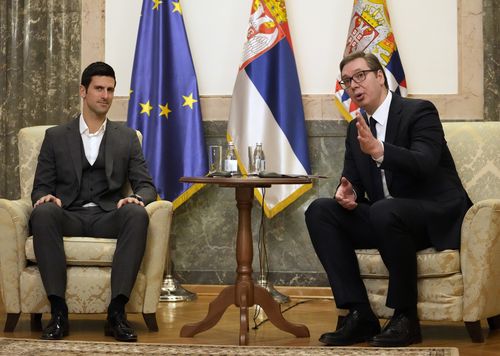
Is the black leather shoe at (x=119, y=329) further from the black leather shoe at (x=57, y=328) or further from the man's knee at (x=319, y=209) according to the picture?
the man's knee at (x=319, y=209)

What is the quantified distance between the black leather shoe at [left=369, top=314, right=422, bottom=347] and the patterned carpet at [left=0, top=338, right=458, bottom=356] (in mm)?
171

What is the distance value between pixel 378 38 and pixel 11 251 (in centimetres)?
277

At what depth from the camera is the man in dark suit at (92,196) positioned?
3.97 m

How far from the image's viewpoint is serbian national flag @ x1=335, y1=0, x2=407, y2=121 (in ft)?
18.1

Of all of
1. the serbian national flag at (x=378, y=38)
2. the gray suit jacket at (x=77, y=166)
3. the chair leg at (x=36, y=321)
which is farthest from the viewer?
the serbian national flag at (x=378, y=38)

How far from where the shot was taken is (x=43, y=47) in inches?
238

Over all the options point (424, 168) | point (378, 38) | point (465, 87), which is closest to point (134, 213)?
point (424, 168)

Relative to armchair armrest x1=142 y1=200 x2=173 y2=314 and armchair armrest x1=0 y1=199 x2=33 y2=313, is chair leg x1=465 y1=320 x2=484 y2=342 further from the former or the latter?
armchair armrest x1=0 y1=199 x2=33 y2=313

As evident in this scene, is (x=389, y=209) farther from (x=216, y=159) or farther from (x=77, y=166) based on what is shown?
(x=77, y=166)

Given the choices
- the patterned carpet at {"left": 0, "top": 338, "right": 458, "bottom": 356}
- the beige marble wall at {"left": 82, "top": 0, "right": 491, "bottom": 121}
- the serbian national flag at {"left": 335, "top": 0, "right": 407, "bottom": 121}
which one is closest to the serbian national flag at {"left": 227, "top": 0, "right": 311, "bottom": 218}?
the beige marble wall at {"left": 82, "top": 0, "right": 491, "bottom": 121}

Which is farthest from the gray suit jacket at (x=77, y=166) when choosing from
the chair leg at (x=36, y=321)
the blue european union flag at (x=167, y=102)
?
the blue european union flag at (x=167, y=102)

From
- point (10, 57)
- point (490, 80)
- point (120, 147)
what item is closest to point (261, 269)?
point (120, 147)

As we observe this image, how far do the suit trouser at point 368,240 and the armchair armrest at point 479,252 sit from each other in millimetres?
200

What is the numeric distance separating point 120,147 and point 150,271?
29.0 inches
